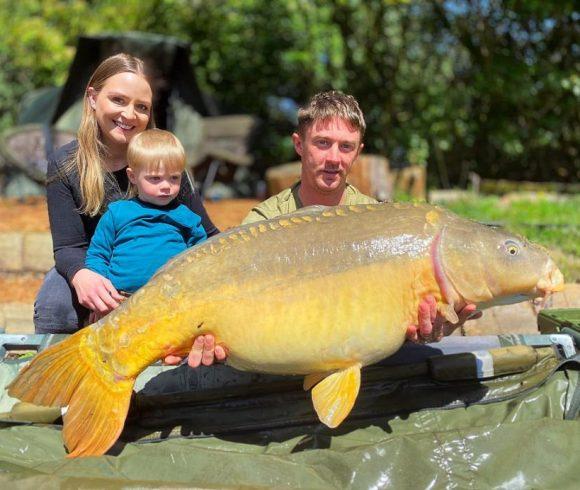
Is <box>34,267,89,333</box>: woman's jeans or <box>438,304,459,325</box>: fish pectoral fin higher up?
<box>438,304,459,325</box>: fish pectoral fin

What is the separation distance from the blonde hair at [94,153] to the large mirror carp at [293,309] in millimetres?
751

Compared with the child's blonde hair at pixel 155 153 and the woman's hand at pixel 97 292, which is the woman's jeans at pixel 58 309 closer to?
the woman's hand at pixel 97 292

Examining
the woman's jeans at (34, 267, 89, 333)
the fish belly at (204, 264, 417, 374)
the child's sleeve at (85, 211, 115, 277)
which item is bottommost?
the woman's jeans at (34, 267, 89, 333)

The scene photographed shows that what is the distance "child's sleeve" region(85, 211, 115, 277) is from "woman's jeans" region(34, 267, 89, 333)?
34 centimetres

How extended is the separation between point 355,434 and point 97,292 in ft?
3.35

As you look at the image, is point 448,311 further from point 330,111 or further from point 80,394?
point 80,394

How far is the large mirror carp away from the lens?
2.12 meters

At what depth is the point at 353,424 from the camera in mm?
2459

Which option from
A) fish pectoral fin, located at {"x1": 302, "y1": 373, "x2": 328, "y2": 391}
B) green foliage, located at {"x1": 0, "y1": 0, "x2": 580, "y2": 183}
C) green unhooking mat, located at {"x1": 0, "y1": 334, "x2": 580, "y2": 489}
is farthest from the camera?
green foliage, located at {"x1": 0, "y1": 0, "x2": 580, "y2": 183}

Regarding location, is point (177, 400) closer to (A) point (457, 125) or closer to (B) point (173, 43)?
(B) point (173, 43)

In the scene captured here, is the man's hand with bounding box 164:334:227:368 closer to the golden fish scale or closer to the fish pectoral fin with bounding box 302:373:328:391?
the golden fish scale

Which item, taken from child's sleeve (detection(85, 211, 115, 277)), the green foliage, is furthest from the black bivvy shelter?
child's sleeve (detection(85, 211, 115, 277))

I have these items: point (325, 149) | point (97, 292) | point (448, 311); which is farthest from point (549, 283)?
point (97, 292)

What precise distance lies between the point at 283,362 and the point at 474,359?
0.82 meters
